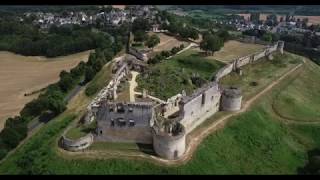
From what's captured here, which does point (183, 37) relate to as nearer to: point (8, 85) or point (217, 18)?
point (8, 85)

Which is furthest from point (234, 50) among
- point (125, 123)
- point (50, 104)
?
point (125, 123)

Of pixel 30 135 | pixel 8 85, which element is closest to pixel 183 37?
pixel 8 85

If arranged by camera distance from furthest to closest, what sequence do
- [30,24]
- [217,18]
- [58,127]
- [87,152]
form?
[217,18], [30,24], [58,127], [87,152]

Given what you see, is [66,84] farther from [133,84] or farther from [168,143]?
[168,143]

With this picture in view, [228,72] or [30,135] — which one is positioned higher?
[228,72]

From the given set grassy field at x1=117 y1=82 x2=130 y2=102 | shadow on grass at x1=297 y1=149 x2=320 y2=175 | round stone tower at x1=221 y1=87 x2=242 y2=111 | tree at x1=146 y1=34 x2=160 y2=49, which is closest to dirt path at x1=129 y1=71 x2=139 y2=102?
grassy field at x1=117 y1=82 x2=130 y2=102

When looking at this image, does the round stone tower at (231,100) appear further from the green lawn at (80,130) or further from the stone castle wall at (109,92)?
the green lawn at (80,130)

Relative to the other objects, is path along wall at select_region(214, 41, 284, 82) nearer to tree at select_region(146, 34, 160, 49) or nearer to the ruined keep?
tree at select_region(146, 34, 160, 49)
